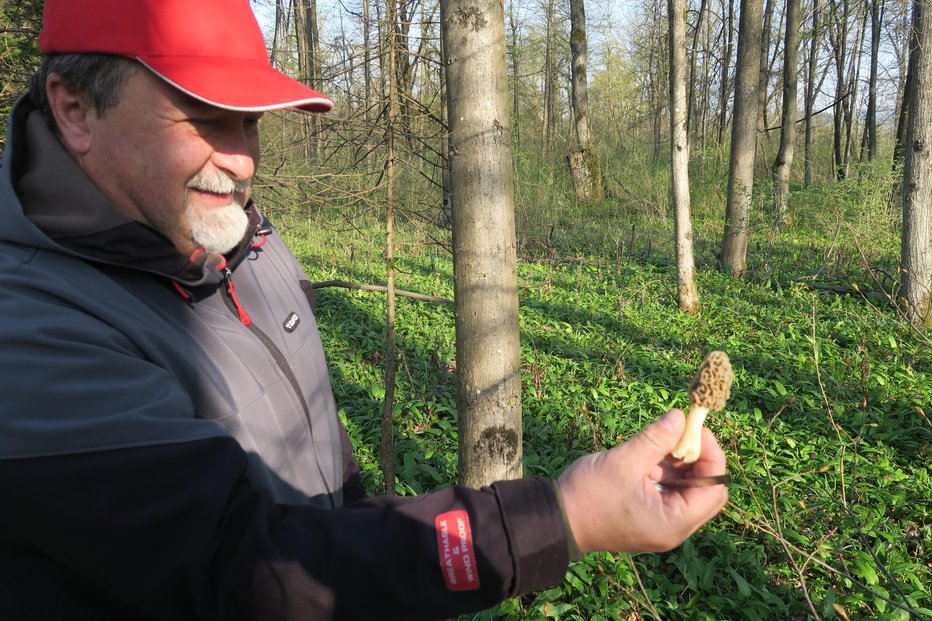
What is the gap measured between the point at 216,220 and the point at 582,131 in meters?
16.1

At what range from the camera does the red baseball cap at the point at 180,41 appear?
1.14 m

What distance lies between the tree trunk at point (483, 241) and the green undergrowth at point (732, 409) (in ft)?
2.78

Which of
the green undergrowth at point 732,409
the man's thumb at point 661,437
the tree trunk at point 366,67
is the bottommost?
the green undergrowth at point 732,409

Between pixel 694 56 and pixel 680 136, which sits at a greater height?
pixel 694 56

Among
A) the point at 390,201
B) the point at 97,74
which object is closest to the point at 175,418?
the point at 97,74

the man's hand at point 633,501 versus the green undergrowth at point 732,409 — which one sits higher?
the man's hand at point 633,501

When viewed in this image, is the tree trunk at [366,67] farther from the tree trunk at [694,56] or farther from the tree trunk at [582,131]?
the tree trunk at [694,56]

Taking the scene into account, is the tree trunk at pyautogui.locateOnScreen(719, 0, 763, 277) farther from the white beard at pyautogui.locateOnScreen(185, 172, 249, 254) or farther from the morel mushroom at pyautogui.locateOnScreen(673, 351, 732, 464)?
the white beard at pyautogui.locateOnScreen(185, 172, 249, 254)

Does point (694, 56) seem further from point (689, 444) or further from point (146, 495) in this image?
point (146, 495)

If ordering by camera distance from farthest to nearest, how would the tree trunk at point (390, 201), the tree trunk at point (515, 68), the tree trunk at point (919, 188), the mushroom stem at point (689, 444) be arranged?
the tree trunk at point (515, 68), the tree trunk at point (919, 188), the tree trunk at point (390, 201), the mushroom stem at point (689, 444)

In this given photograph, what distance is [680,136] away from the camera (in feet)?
23.3

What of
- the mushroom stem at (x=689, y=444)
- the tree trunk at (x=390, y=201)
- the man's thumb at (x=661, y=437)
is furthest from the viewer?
the tree trunk at (x=390, y=201)

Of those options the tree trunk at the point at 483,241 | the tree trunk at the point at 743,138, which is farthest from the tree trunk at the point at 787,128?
the tree trunk at the point at 483,241

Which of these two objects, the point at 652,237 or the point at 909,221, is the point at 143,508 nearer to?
the point at 909,221
